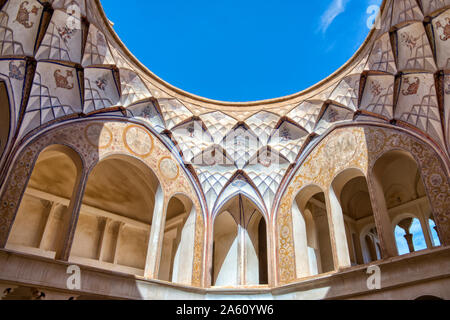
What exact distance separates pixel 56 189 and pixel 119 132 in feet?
10.1

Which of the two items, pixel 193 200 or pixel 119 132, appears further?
pixel 193 200

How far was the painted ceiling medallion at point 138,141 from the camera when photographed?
25.1 feet

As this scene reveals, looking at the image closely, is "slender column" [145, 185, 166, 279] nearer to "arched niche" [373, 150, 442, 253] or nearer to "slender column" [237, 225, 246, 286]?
"slender column" [237, 225, 246, 286]

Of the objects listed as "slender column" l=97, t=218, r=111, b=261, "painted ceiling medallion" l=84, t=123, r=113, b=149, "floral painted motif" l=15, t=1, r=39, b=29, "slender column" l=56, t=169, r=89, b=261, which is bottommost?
"slender column" l=56, t=169, r=89, b=261

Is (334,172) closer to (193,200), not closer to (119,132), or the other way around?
(193,200)

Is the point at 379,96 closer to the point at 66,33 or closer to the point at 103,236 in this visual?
the point at 66,33

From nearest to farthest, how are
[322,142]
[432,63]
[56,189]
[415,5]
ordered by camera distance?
[415,5] → [432,63] → [322,142] → [56,189]

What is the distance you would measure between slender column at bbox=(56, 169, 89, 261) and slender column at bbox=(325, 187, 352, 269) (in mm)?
5176

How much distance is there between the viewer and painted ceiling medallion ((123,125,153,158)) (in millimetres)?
7641

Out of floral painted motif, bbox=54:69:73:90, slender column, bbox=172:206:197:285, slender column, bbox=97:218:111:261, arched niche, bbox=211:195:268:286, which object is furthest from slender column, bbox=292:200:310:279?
floral painted motif, bbox=54:69:73:90

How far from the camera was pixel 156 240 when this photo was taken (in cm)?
729

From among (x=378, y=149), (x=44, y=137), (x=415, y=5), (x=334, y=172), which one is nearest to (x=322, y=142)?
(x=334, y=172)

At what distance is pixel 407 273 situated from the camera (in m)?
5.48

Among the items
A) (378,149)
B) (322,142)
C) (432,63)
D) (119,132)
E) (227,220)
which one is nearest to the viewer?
(432,63)
